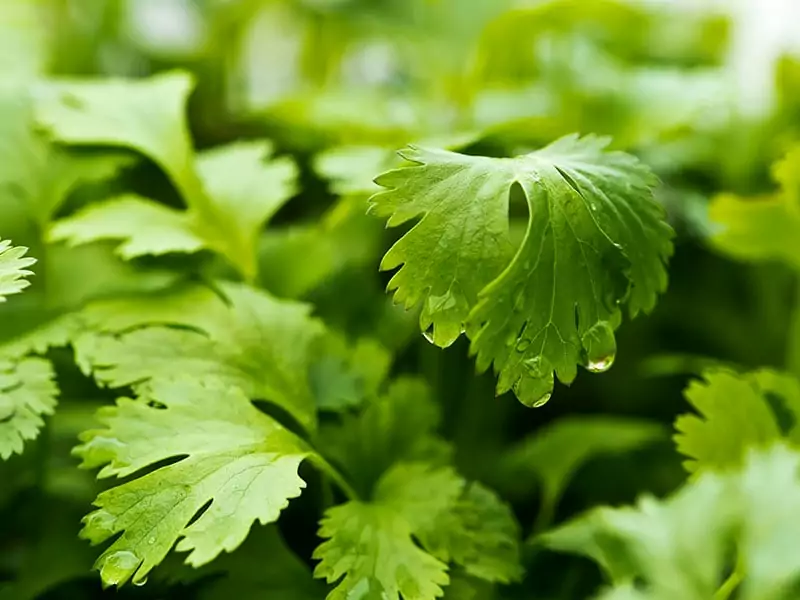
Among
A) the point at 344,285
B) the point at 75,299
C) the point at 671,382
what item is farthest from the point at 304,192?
the point at 671,382

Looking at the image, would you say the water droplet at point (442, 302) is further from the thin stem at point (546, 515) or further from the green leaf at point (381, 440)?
the thin stem at point (546, 515)

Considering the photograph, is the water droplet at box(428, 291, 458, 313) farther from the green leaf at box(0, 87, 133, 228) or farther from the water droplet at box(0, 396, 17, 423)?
the green leaf at box(0, 87, 133, 228)

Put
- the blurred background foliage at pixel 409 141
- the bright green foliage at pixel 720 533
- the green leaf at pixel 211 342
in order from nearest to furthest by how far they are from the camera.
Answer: the bright green foliage at pixel 720 533 → the green leaf at pixel 211 342 → the blurred background foliage at pixel 409 141

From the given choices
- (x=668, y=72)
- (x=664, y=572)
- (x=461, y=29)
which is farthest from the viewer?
(x=461, y=29)

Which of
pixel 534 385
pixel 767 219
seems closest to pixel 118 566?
pixel 534 385

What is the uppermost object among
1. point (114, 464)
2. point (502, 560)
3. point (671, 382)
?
point (114, 464)

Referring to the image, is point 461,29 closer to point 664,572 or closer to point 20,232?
point 20,232

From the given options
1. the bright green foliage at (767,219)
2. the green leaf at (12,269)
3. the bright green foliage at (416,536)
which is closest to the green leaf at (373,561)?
the bright green foliage at (416,536)
